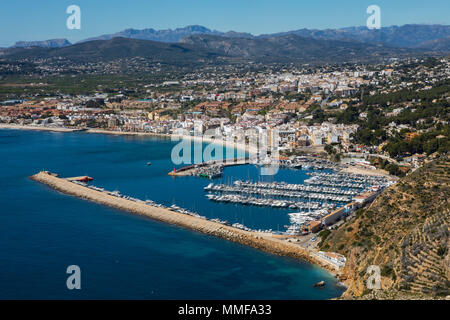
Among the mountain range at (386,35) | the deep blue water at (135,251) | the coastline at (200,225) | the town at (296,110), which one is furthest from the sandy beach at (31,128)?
the mountain range at (386,35)

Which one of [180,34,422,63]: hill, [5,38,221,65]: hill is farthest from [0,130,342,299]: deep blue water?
[180,34,422,63]: hill

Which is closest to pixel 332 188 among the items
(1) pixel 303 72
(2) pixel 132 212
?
(2) pixel 132 212

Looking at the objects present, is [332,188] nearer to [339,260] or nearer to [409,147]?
[409,147]

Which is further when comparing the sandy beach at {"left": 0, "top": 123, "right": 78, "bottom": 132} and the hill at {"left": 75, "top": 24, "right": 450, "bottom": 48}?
the hill at {"left": 75, "top": 24, "right": 450, "bottom": 48}

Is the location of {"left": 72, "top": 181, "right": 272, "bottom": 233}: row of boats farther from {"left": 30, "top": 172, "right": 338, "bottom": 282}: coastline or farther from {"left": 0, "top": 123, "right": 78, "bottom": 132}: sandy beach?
{"left": 0, "top": 123, "right": 78, "bottom": 132}: sandy beach

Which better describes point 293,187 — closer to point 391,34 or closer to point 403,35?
point 403,35

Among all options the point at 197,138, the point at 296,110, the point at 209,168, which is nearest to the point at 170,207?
the point at 209,168

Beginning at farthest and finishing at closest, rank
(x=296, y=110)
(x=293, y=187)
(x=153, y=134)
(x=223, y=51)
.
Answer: (x=223, y=51), (x=296, y=110), (x=153, y=134), (x=293, y=187)
